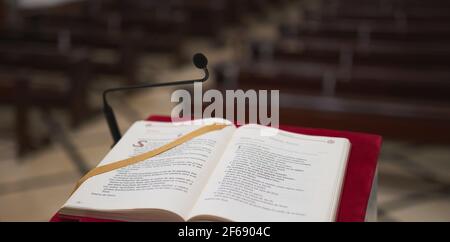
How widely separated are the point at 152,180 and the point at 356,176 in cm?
38

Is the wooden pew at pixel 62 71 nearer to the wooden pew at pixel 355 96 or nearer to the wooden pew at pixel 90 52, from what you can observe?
the wooden pew at pixel 90 52

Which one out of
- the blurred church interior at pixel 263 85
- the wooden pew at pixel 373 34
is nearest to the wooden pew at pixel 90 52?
the blurred church interior at pixel 263 85

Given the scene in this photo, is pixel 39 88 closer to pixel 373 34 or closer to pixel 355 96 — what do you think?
pixel 355 96

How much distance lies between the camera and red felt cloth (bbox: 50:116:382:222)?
33.3 inches

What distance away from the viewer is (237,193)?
0.81 m

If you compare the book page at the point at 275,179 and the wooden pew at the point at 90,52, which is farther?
the wooden pew at the point at 90,52

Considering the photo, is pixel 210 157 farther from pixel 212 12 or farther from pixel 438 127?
pixel 212 12

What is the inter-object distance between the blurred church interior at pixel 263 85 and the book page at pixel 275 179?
4.23ft

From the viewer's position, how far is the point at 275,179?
0.86m

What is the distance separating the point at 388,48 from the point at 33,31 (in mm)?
2686

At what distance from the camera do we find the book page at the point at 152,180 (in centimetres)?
80

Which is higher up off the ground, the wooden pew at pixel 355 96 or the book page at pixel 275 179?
the wooden pew at pixel 355 96

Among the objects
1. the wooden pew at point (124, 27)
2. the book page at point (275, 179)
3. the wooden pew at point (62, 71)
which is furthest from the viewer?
the wooden pew at point (124, 27)
